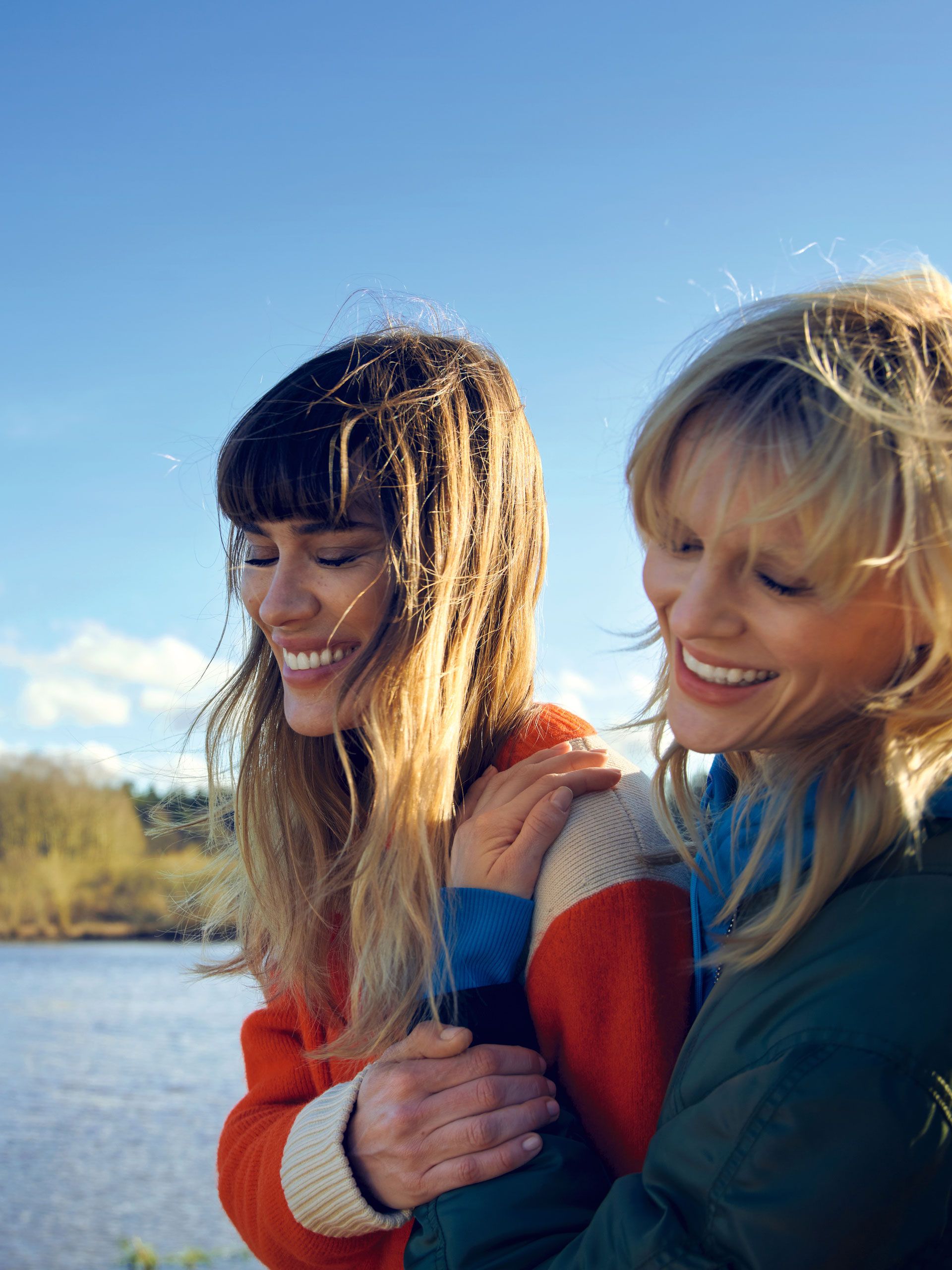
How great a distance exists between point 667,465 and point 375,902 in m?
1.00

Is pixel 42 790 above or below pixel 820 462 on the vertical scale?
below

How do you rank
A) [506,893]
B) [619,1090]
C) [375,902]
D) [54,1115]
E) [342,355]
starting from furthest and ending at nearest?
[54,1115], [342,355], [375,902], [506,893], [619,1090]

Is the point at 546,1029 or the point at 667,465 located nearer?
the point at 667,465

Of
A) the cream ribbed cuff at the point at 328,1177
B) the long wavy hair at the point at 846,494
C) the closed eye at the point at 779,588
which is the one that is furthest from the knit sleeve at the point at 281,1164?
the closed eye at the point at 779,588

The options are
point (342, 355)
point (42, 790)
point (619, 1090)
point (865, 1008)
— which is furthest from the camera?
point (42, 790)

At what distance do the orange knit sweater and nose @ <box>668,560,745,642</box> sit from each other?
0.52m

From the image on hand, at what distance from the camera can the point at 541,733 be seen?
6.51 ft

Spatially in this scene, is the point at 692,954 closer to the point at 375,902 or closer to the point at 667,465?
the point at 375,902

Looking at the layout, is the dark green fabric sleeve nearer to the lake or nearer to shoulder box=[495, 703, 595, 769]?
shoulder box=[495, 703, 595, 769]

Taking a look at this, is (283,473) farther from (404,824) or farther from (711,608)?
(711,608)

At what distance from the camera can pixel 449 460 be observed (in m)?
1.95

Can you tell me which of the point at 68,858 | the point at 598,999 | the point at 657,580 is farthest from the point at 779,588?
the point at 68,858

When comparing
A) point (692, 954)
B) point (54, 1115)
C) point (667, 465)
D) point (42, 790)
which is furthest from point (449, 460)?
point (42, 790)

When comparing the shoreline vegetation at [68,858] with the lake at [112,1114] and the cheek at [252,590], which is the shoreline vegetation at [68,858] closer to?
the lake at [112,1114]
